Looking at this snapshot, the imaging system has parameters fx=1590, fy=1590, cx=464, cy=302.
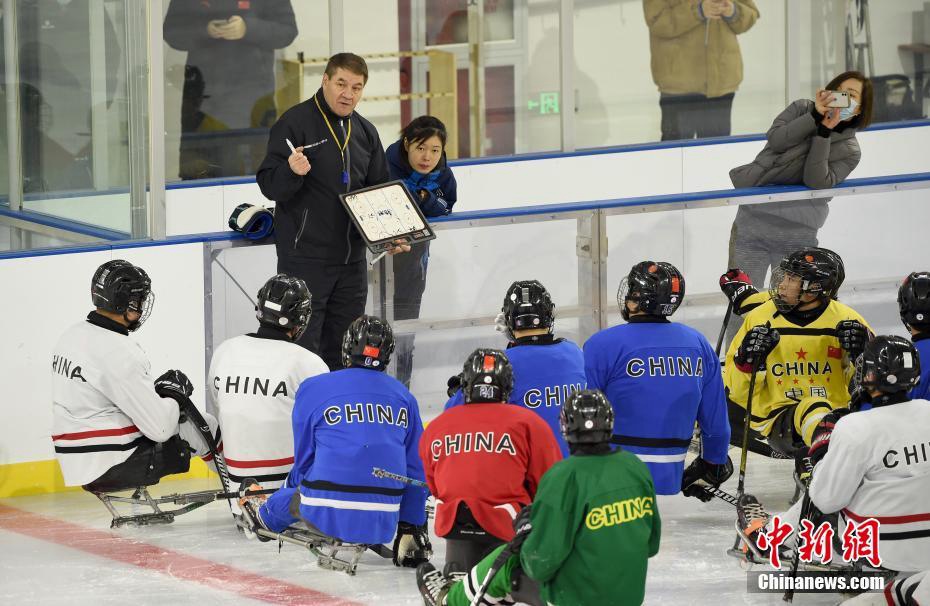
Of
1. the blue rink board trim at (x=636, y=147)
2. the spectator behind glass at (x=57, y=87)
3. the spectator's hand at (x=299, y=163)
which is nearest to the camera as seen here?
the spectator's hand at (x=299, y=163)

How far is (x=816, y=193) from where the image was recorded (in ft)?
24.0

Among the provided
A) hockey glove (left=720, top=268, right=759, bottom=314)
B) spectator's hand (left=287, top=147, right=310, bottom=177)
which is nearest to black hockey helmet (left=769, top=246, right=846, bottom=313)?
hockey glove (left=720, top=268, right=759, bottom=314)

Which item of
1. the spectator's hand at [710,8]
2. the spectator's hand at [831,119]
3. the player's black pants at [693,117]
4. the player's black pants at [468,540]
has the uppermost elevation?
the spectator's hand at [710,8]

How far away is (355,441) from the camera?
5.06 m

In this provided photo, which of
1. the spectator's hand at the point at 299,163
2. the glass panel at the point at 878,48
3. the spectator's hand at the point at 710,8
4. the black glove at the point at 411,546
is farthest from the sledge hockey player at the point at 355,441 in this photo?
the glass panel at the point at 878,48

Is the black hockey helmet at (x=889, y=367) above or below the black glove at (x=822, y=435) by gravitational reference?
above

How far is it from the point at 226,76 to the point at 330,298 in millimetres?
4049

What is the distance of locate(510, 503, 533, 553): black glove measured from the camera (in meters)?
4.04

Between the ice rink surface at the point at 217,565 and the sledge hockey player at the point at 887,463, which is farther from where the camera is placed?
the ice rink surface at the point at 217,565

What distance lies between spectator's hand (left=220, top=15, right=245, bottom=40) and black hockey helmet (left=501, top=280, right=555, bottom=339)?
17.8 feet

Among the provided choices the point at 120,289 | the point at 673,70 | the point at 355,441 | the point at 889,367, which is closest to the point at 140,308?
the point at 120,289

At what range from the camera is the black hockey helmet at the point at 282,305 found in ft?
18.5

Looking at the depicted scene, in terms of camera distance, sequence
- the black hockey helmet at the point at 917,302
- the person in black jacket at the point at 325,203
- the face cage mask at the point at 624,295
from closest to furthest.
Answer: the black hockey helmet at the point at 917,302 → the face cage mask at the point at 624,295 → the person in black jacket at the point at 325,203

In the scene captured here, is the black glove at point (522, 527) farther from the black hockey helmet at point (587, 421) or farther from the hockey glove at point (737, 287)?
the hockey glove at point (737, 287)
